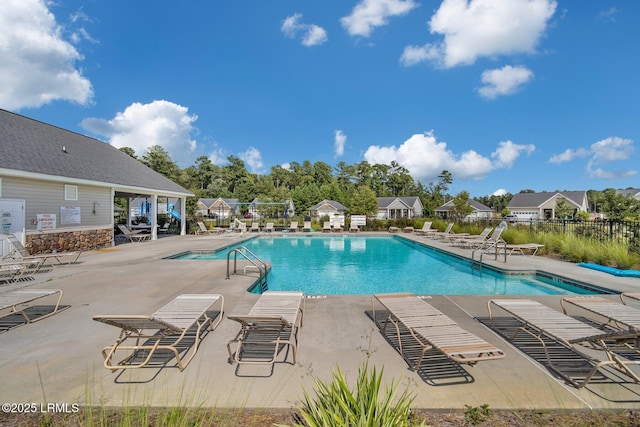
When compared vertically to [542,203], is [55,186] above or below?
below

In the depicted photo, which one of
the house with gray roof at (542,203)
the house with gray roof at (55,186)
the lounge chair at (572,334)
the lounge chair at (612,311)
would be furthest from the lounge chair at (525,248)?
the house with gray roof at (542,203)

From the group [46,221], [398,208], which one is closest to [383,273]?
[46,221]

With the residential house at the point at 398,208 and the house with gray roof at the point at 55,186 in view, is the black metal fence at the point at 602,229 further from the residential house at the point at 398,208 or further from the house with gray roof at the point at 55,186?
the residential house at the point at 398,208

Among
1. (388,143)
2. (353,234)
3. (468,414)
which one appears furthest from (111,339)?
(388,143)

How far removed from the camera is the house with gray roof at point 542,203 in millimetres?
46500

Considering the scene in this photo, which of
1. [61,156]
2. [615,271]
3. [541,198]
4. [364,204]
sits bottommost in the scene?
[615,271]

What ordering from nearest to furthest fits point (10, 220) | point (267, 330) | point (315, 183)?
1. point (267, 330)
2. point (10, 220)
3. point (315, 183)

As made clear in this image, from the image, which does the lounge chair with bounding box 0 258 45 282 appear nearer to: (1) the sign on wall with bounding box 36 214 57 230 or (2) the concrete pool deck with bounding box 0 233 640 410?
(2) the concrete pool deck with bounding box 0 233 640 410

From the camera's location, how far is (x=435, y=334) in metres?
3.27

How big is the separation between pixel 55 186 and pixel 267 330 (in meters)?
12.5

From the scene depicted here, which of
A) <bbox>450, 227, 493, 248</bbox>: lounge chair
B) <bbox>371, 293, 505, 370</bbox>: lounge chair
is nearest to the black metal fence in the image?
<bbox>450, 227, 493, 248</bbox>: lounge chair

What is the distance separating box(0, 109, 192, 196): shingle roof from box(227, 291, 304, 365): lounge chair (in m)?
10.6

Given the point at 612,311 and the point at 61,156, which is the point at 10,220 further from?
the point at 612,311

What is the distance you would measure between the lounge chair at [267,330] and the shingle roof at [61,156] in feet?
34.8
